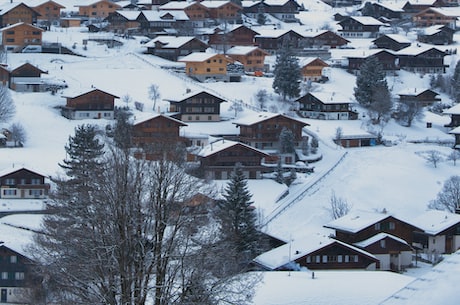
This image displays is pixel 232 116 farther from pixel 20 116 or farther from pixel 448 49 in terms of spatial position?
pixel 448 49

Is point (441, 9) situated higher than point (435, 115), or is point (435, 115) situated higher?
point (441, 9)

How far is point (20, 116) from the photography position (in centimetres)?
3161

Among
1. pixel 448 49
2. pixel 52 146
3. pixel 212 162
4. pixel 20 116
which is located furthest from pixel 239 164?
pixel 448 49

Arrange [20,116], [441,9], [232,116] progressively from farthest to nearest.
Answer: [441,9], [232,116], [20,116]

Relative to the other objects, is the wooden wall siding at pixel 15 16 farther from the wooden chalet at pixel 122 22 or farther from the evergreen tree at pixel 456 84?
the evergreen tree at pixel 456 84

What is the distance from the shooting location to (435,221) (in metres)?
23.8

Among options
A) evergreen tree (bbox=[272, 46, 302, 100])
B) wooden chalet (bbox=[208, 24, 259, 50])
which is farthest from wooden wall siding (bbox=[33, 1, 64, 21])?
evergreen tree (bbox=[272, 46, 302, 100])

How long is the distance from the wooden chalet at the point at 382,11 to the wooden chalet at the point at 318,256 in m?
34.3

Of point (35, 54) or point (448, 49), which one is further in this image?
point (448, 49)

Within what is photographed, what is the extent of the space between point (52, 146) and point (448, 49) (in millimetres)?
22624

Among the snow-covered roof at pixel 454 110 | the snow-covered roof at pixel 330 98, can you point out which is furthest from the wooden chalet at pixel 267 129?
the snow-covered roof at pixel 454 110

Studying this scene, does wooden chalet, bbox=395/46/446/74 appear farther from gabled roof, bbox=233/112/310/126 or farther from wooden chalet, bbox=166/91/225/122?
gabled roof, bbox=233/112/310/126

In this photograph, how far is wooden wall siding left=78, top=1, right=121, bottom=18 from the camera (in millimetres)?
50500

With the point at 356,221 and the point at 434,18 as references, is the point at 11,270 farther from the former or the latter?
the point at 434,18
